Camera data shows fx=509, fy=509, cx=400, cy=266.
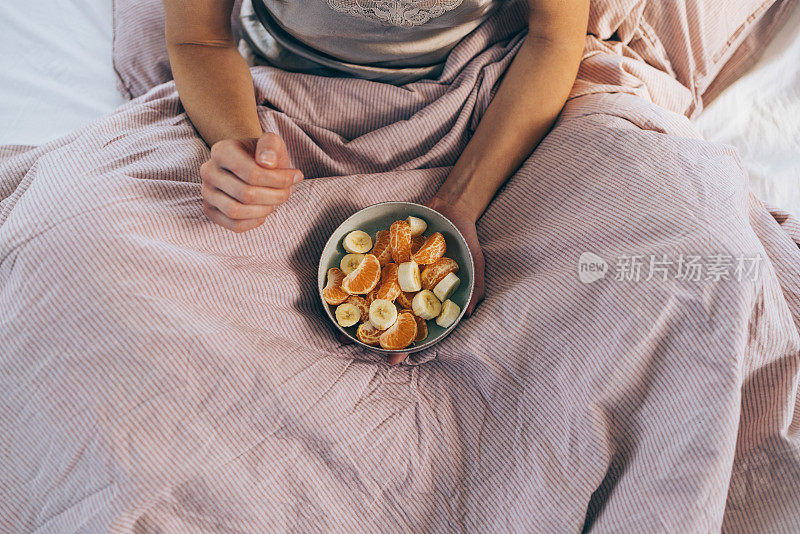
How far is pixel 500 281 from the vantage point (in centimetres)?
121

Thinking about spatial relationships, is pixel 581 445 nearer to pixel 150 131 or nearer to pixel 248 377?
pixel 248 377

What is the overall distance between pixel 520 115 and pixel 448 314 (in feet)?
1.92

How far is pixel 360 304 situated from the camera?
1.16 m

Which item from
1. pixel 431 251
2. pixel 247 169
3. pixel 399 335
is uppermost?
pixel 247 169

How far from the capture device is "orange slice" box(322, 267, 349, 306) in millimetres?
1146

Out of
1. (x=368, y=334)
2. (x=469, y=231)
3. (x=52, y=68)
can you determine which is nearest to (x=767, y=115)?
(x=469, y=231)

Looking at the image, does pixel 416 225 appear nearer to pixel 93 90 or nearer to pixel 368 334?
pixel 368 334

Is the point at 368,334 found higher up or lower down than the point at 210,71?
lower down

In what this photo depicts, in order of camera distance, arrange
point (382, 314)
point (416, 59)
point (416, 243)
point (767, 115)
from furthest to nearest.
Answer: point (767, 115) < point (416, 59) < point (416, 243) < point (382, 314)

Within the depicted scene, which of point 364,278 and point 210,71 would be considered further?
point 210,71

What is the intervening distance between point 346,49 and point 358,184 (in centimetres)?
40

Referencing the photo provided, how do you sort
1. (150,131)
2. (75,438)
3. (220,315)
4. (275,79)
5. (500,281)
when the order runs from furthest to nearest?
1. (275,79)
2. (150,131)
3. (500,281)
4. (220,315)
5. (75,438)

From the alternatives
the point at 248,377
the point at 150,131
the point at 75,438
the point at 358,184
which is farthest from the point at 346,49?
the point at 75,438

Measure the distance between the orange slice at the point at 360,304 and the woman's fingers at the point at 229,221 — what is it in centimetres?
26
